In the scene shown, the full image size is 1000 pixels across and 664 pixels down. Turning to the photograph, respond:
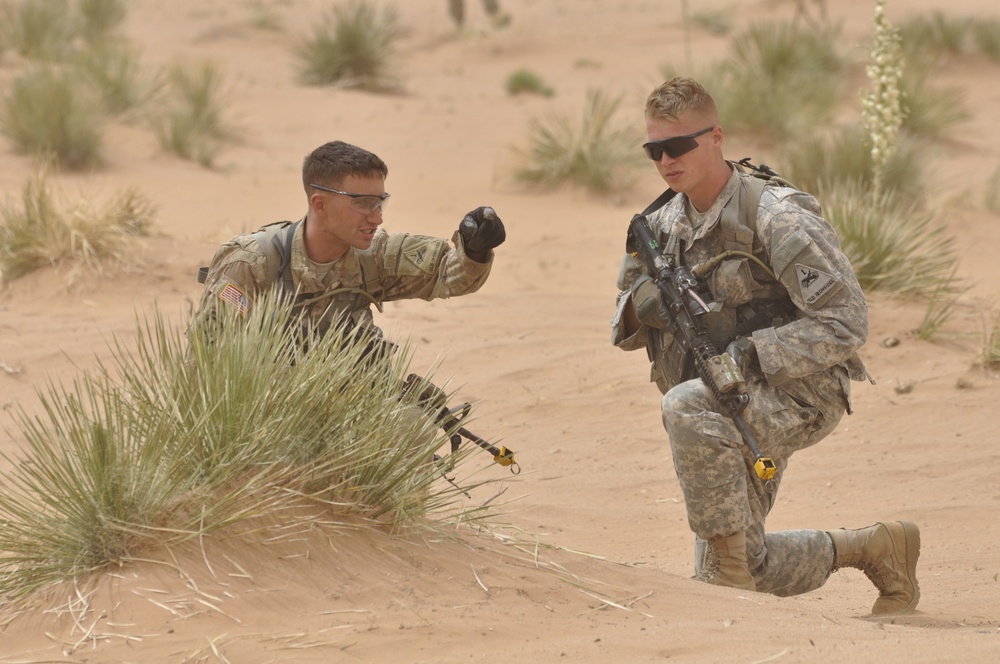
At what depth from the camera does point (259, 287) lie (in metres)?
4.42

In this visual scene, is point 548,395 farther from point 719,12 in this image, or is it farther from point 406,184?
point 719,12

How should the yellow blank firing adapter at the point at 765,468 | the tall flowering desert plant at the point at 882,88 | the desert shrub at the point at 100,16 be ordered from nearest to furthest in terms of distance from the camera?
the yellow blank firing adapter at the point at 765,468
the tall flowering desert plant at the point at 882,88
the desert shrub at the point at 100,16

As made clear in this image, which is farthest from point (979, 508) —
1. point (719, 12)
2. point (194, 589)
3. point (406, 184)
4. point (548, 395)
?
point (719, 12)

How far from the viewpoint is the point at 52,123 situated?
11492 mm

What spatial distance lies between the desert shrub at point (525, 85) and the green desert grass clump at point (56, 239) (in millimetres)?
8996

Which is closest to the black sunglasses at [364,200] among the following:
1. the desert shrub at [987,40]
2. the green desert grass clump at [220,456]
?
the green desert grass clump at [220,456]

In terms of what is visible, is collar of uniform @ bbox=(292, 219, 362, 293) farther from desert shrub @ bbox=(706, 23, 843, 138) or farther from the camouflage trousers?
desert shrub @ bbox=(706, 23, 843, 138)

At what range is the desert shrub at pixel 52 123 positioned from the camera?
11484 mm

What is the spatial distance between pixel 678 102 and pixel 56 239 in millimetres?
5110

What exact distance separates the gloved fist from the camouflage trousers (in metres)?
0.24

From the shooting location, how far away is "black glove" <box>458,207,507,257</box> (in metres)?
4.16

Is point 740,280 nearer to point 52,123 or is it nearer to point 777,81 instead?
point 52,123

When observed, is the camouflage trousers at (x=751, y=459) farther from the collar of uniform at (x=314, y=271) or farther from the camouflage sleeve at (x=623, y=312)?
the collar of uniform at (x=314, y=271)

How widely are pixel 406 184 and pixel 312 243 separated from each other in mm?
7873
